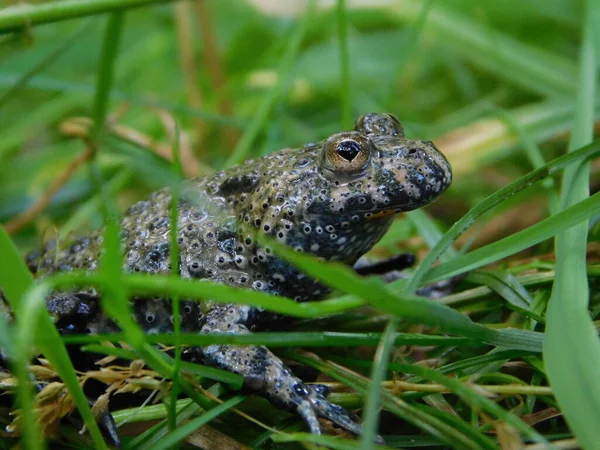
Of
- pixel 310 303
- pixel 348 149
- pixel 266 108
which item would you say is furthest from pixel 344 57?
pixel 310 303

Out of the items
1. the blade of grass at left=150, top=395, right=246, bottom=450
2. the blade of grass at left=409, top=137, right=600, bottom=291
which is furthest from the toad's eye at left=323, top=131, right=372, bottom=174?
the blade of grass at left=150, top=395, right=246, bottom=450

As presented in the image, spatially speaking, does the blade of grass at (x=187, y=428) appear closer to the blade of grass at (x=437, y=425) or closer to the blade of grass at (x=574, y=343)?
the blade of grass at (x=437, y=425)

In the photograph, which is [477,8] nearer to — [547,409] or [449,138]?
[449,138]

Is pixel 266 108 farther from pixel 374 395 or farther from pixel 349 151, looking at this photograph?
pixel 374 395

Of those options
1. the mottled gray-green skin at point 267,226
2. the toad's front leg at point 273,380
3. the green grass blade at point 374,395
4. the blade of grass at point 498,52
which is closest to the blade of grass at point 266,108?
the mottled gray-green skin at point 267,226

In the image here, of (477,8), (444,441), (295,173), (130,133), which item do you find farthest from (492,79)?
(444,441)

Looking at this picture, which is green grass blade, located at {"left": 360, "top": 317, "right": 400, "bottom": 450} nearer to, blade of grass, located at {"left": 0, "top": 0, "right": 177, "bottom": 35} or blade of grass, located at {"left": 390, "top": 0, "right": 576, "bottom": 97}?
blade of grass, located at {"left": 0, "top": 0, "right": 177, "bottom": 35}

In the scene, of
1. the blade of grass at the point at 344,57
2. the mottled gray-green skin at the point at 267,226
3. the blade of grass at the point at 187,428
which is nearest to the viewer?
the blade of grass at the point at 187,428

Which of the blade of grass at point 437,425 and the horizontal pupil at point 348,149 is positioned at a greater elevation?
the horizontal pupil at point 348,149
